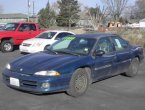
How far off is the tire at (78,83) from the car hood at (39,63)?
350mm

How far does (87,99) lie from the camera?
6.84 meters

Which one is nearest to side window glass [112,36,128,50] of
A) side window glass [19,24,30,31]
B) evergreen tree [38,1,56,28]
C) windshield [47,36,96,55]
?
windshield [47,36,96,55]

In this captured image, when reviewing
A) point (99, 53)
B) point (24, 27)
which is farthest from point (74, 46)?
point (24, 27)

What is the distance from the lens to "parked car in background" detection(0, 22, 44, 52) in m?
16.7

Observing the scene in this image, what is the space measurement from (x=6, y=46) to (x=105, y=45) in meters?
9.72

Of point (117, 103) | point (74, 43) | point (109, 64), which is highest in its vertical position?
point (74, 43)

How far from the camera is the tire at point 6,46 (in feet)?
54.6

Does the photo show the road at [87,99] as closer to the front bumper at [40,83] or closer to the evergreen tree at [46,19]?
the front bumper at [40,83]

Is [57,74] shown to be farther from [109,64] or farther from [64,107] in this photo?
[109,64]

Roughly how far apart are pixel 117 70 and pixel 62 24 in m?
56.7

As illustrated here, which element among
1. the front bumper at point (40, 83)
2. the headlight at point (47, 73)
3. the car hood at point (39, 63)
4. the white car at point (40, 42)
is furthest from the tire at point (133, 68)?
the white car at point (40, 42)

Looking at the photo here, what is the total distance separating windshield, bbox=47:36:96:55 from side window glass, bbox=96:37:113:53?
0.20m

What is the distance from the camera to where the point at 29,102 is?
21.2 feet

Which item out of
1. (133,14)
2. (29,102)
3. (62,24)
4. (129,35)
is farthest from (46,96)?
(133,14)
